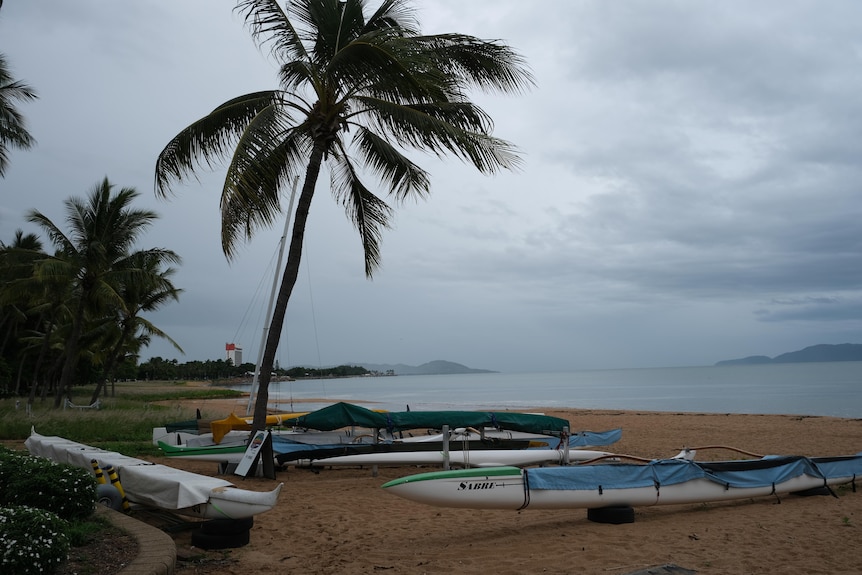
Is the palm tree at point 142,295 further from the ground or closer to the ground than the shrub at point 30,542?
further from the ground

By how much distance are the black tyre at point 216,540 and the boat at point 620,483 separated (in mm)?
1542

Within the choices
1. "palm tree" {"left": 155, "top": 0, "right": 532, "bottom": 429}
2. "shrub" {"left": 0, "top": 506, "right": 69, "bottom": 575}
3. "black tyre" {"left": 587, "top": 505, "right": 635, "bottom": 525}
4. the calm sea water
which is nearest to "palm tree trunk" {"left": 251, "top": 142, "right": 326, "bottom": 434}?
"palm tree" {"left": 155, "top": 0, "right": 532, "bottom": 429}

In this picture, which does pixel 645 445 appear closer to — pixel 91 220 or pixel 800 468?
pixel 800 468

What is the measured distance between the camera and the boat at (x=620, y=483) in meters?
6.59

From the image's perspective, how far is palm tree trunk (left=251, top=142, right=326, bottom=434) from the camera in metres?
10.6

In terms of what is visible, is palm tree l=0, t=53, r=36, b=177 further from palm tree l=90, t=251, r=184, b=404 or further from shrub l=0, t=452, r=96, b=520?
shrub l=0, t=452, r=96, b=520

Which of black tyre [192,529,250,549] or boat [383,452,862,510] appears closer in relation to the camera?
black tyre [192,529,250,549]

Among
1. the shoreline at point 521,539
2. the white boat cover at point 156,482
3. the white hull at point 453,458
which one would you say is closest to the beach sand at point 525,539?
the shoreline at point 521,539

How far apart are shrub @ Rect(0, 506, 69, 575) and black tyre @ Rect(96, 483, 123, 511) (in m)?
2.44

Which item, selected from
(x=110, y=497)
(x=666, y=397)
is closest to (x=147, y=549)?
(x=110, y=497)

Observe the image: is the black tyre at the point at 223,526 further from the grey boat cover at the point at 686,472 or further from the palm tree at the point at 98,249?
the palm tree at the point at 98,249

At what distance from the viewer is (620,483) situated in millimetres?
7355

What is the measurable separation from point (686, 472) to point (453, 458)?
4336 mm

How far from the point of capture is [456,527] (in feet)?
24.2
